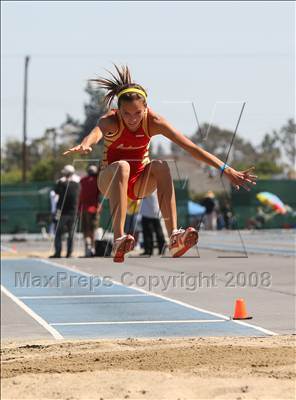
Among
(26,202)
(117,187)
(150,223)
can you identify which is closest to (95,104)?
(117,187)

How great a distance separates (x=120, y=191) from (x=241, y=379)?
1989 mm

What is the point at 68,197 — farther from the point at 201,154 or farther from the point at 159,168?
the point at 201,154

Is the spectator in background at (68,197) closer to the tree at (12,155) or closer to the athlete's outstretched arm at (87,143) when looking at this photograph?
the athlete's outstretched arm at (87,143)

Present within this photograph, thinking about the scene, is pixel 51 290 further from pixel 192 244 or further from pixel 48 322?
pixel 192 244

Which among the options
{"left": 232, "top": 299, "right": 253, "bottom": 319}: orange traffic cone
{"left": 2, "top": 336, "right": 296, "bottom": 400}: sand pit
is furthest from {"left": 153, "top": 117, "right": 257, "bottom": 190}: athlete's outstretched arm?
{"left": 232, "top": 299, "right": 253, "bottom": 319}: orange traffic cone

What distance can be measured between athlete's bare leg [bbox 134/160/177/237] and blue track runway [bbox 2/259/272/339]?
3.34 m

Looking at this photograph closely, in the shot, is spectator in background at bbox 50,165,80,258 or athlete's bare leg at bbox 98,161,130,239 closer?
athlete's bare leg at bbox 98,161,130,239

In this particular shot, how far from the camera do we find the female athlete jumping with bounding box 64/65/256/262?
27.7 ft

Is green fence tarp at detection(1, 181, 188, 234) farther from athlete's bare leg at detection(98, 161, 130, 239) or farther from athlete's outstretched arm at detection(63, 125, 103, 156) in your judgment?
athlete's outstretched arm at detection(63, 125, 103, 156)

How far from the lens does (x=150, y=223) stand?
2080cm

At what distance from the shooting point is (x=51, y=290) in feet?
59.3

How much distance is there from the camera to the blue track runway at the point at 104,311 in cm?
1247

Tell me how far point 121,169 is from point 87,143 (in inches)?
25.2

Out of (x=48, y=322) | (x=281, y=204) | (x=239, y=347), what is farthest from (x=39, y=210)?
(x=239, y=347)
